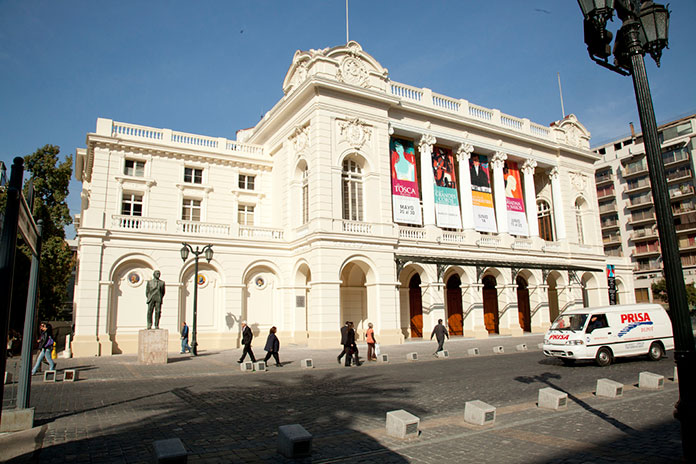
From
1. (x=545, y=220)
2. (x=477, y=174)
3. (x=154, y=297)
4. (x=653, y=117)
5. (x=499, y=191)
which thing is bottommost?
(x=154, y=297)

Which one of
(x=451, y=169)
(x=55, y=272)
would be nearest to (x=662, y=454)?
(x=451, y=169)

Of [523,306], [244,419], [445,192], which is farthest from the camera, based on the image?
[523,306]

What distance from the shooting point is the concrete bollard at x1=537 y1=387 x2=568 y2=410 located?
30.0 feet

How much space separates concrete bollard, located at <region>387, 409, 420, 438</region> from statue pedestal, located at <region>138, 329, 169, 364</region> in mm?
13750

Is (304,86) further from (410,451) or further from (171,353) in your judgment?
(410,451)

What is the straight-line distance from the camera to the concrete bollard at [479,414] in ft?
26.2

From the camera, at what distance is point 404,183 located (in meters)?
30.4

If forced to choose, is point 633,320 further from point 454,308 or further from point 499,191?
point 499,191

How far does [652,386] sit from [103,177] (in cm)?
2760

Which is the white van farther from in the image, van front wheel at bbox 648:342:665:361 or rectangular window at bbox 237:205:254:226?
rectangular window at bbox 237:205:254:226

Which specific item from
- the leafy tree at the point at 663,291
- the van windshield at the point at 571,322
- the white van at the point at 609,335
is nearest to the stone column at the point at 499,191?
the van windshield at the point at 571,322

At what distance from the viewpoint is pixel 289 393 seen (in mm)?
11781

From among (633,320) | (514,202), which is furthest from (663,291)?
(633,320)

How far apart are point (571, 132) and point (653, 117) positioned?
40018mm
